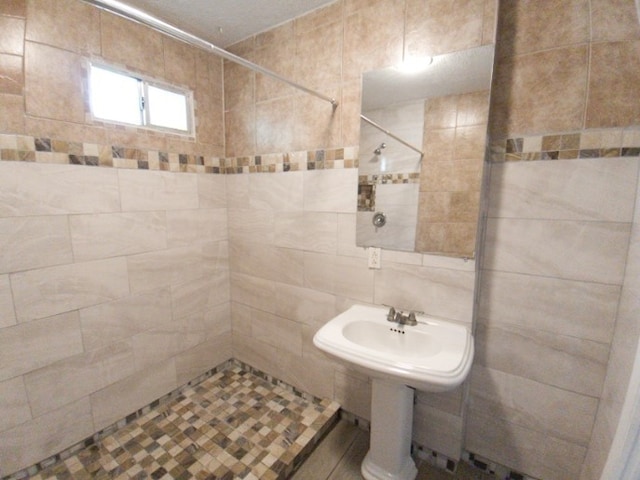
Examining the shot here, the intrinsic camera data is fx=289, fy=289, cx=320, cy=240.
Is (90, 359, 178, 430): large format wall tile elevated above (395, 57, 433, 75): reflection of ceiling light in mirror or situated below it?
below

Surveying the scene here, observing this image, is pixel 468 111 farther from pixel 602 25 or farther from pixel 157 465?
pixel 157 465

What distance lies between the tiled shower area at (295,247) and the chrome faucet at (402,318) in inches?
3.8

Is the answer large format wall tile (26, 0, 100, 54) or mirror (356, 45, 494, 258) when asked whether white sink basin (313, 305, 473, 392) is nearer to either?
mirror (356, 45, 494, 258)

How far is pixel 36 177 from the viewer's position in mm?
1315

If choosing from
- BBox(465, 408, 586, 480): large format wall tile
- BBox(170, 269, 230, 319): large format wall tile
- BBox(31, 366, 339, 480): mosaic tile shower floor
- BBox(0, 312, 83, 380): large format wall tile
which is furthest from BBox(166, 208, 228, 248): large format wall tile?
BBox(465, 408, 586, 480): large format wall tile

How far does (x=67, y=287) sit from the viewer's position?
1.43 m

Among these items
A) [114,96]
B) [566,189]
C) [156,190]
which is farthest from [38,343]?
[566,189]

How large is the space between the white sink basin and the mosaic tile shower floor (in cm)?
69

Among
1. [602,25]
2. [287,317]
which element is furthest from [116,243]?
[602,25]

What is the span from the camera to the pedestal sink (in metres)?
1.10

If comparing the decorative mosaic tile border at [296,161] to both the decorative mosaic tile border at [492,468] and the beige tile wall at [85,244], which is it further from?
the decorative mosaic tile border at [492,468]

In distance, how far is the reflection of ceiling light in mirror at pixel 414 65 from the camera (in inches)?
51.8

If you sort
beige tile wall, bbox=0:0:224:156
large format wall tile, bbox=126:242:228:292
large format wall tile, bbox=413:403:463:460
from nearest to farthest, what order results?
beige tile wall, bbox=0:0:224:156, large format wall tile, bbox=413:403:463:460, large format wall tile, bbox=126:242:228:292

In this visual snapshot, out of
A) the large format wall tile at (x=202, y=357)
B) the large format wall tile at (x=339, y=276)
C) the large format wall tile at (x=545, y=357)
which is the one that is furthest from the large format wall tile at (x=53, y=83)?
the large format wall tile at (x=545, y=357)
